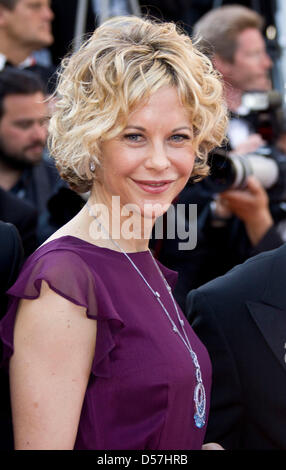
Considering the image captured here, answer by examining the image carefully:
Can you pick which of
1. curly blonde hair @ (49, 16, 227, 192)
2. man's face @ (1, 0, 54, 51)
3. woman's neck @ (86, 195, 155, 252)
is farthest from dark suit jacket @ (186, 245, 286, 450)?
man's face @ (1, 0, 54, 51)

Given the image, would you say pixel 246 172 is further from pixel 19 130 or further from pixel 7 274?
pixel 7 274

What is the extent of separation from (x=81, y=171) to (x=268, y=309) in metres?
0.53

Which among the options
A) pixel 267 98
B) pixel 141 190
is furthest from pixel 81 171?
pixel 267 98

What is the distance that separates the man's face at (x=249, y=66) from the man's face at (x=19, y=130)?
886mm

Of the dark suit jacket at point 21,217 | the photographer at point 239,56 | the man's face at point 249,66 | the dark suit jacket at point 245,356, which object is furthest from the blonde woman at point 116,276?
the man's face at point 249,66

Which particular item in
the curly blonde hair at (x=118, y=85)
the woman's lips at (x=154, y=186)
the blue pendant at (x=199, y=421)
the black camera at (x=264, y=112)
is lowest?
A: the blue pendant at (x=199, y=421)

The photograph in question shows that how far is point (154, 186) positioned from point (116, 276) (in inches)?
8.3

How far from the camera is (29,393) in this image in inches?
52.5

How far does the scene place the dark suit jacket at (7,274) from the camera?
1534mm

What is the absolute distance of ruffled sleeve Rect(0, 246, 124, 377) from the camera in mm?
1361

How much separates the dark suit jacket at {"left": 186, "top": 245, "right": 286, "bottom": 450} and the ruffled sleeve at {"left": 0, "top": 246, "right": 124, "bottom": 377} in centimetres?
39

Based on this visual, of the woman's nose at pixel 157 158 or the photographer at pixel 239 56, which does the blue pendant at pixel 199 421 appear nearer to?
the woman's nose at pixel 157 158

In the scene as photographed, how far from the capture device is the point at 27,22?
4090mm

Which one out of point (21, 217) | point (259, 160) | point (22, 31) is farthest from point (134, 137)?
point (22, 31)
